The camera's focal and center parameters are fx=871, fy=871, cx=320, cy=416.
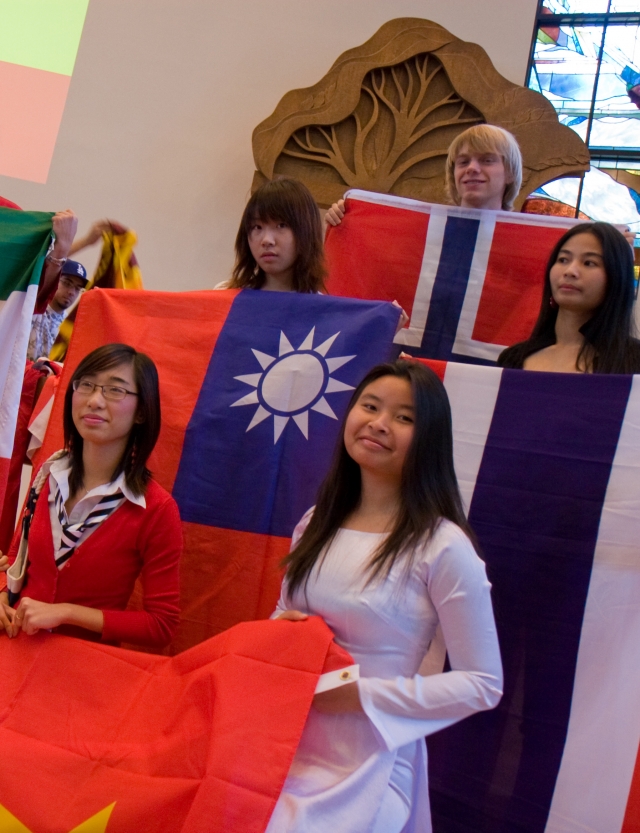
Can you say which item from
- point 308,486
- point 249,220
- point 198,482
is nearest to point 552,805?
point 308,486

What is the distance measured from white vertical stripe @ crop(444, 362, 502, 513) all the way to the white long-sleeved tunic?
36 centimetres

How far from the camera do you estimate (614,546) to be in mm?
1466

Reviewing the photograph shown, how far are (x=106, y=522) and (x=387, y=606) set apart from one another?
60 centimetres

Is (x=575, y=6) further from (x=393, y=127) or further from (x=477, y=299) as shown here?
(x=477, y=299)

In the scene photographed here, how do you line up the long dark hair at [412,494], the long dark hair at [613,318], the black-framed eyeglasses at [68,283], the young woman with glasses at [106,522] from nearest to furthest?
the long dark hair at [412,494]
the young woman with glasses at [106,522]
the long dark hair at [613,318]
the black-framed eyeglasses at [68,283]

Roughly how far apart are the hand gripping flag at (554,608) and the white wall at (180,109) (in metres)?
2.97

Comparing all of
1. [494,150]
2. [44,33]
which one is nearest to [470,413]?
[494,150]

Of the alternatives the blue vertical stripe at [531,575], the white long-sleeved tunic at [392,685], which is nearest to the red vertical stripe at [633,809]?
the blue vertical stripe at [531,575]

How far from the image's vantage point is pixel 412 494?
4.19 ft

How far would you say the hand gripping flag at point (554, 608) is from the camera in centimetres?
Result: 138

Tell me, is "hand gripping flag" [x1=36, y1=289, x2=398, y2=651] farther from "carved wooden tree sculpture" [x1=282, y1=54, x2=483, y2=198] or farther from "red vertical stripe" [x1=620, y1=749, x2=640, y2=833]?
"carved wooden tree sculpture" [x1=282, y1=54, x2=483, y2=198]

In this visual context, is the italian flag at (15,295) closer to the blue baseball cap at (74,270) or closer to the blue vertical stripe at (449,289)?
the blue baseball cap at (74,270)

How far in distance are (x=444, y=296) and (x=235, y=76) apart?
2678 millimetres

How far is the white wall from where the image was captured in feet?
14.3
